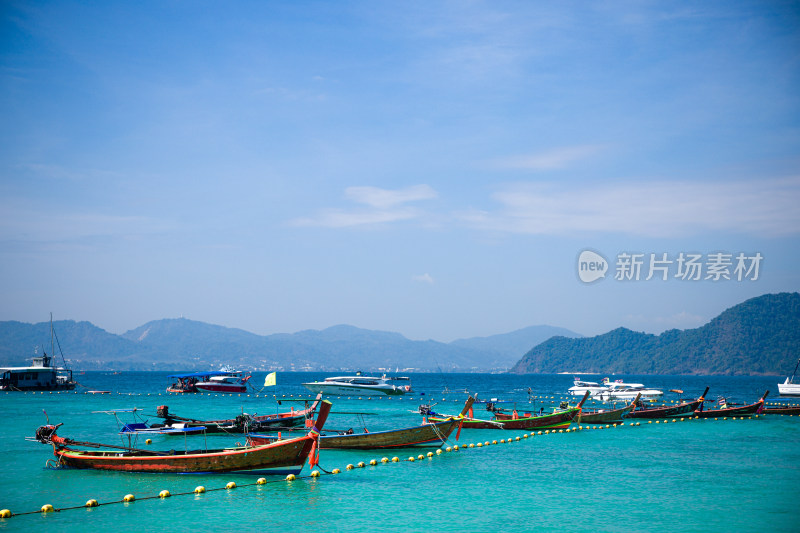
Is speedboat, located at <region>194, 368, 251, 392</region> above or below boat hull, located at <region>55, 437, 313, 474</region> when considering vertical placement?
below

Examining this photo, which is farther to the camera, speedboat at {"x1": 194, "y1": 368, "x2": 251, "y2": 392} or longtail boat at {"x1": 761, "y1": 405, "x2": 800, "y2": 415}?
speedboat at {"x1": 194, "y1": 368, "x2": 251, "y2": 392}

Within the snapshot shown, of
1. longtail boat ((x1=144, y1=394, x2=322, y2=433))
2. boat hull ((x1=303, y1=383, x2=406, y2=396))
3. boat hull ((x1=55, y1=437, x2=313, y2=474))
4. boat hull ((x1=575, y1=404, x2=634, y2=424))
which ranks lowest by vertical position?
boat hull ((x1=303, y1=383, x2=406, y2=396))

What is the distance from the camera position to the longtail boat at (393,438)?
3419cm

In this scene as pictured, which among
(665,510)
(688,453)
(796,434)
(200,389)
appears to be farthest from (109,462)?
(200,389)

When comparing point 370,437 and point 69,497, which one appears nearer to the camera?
point 69,497

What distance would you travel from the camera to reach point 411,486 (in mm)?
26453

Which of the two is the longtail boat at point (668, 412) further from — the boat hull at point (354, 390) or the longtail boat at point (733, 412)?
the boat hull at point (354, 390)

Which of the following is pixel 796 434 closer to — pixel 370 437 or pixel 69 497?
pixel 370 437

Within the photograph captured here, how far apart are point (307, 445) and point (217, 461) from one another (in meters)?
3.55

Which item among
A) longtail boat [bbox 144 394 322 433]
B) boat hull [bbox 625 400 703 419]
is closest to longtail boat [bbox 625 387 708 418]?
boat hull [bbox 625 400 703 419]

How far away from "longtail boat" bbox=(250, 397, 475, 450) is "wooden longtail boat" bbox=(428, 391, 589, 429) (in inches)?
324

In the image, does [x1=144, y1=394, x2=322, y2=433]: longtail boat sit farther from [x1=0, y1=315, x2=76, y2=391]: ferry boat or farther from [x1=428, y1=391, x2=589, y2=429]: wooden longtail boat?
[x1=0, y1=315, x2=76, y2=391]: ferry boat

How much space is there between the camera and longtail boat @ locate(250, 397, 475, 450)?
3419 centimetres

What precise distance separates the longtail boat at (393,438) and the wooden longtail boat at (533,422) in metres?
8.24
